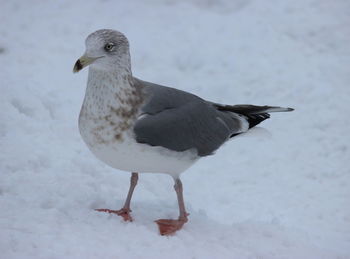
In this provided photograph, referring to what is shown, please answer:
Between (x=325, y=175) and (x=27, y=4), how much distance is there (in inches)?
293

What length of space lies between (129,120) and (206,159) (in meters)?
3.90

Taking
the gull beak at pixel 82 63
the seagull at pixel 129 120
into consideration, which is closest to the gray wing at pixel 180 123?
the seagull at pixel 129 120

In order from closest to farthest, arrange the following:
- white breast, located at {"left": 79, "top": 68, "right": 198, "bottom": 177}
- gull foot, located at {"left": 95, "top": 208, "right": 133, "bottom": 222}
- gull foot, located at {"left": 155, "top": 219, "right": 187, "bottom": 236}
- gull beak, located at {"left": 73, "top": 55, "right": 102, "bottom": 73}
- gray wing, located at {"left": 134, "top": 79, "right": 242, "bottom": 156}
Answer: gull beak, located at {"left": 73, "top": 55, "right": 102, "bottom": 73} < white breast, located at {"left": 79, "top": 68, "right": 198, "bottom": 177} < gray wing, located at {"left": 134, "top": 79, "right": 242, "bottom": 156} < gull foot, located at {"left": 155, "top": 219, "right": 187, "bottom": 236} < gull foot, located at {"left": 95, "top": 208, "right": 133, "bottom": 222}

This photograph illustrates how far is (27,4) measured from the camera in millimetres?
12719

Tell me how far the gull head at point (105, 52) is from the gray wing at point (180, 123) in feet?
1.19

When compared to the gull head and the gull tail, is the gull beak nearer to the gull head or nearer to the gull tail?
the gull head

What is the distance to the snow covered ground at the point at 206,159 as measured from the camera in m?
5.69

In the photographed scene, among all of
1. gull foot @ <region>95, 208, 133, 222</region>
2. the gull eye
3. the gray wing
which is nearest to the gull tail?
the gray wing

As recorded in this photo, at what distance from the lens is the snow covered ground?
18.7ft

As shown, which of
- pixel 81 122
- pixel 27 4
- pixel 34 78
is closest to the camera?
pixel 81 122

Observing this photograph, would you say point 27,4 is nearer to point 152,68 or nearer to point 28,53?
point 28,53

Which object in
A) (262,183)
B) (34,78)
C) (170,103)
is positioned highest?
(170,103)

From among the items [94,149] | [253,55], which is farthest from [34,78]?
[94,149]

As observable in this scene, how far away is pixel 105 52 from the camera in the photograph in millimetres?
5512
